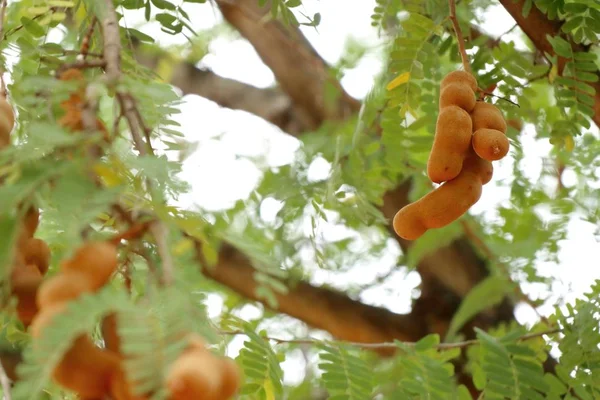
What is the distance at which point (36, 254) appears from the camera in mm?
449

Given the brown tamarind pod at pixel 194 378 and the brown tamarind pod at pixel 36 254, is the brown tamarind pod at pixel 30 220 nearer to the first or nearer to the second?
the brown tamarind pod at pixel 36 254

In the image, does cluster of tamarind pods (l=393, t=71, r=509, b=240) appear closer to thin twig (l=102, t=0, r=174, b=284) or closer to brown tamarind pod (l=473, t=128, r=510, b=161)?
brown tamarind pod (l=473, t=128, r=510, b=161)

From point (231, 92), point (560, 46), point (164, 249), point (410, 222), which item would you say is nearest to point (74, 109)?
point (164, 249)

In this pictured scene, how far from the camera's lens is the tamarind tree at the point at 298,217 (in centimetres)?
37

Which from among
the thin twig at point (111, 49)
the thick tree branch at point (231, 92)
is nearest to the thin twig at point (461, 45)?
the thin twig at point (111, 49)

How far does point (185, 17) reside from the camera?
833 millimetres

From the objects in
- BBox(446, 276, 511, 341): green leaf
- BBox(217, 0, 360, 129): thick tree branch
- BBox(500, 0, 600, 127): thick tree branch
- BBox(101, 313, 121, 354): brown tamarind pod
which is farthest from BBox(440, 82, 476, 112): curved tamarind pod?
BBox(217, 0, 360, 129): thick tree branch

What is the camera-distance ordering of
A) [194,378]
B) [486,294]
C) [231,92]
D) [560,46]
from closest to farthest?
[194,378]
[560,46]
[486,294]
[231,92]

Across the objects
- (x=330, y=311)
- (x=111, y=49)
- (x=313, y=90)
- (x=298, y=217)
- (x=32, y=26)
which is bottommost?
(x=330, y=311)

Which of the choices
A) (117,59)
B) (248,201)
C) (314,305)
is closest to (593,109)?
(117,59)

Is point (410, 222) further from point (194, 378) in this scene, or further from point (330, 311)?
point (330, 311)

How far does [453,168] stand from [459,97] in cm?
6

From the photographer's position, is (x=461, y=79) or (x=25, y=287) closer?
(x=25, y=287)

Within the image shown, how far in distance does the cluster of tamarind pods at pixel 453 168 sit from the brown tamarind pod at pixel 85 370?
0.91 feet
